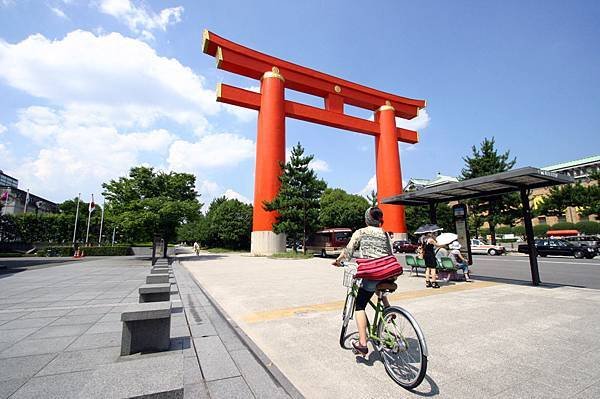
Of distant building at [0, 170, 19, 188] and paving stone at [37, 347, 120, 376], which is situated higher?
distant building at [0, 170, 19, 188]

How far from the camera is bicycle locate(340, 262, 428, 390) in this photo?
2.64m

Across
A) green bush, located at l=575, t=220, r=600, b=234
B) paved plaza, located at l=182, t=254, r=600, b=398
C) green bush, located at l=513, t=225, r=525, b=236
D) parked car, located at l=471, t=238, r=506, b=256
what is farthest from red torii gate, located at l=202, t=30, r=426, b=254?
green bush, located at l=575, t=220, r=600, b=234

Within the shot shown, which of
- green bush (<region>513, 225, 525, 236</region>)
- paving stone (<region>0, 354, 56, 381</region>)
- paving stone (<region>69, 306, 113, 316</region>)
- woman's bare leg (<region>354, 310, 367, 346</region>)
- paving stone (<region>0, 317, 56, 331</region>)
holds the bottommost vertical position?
paving stone (<region>69, 306, 113, 316</region>)

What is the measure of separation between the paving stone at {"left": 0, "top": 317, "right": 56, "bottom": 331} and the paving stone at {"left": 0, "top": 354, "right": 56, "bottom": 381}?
70.7 inches

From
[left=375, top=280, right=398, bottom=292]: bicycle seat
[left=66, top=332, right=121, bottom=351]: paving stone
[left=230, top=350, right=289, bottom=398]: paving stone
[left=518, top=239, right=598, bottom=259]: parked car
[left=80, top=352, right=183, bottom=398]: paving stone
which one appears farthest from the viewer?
[left=518, top=239, right=598, bottom=259]: parked car

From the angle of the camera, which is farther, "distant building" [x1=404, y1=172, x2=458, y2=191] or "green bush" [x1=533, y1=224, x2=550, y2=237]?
"distant building" [x1=404, y1=172, x2=458, y2=191]

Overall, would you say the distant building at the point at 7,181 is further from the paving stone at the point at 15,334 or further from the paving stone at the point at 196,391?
the paving stone at the point at 196,391

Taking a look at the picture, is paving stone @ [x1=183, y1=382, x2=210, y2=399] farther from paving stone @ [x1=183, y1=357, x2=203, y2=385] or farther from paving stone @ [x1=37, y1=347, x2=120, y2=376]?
paving stone @ [x1=37, y1=347, x2=120, y2=376]

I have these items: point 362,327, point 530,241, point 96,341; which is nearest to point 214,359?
point 362,327

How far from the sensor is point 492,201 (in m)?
29.4

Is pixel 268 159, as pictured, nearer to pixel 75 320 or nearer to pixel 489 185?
pixel 489 185

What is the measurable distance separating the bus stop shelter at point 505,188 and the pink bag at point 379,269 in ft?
22.4

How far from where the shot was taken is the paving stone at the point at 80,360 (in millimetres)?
3146

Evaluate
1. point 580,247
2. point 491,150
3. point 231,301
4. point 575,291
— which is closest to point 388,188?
point 491,150
